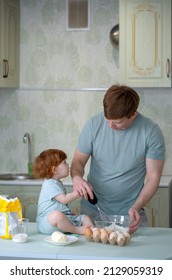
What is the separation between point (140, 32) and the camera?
4.24 meters

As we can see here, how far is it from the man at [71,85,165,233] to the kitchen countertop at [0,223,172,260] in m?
0.41

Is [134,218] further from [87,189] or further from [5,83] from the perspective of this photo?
[5,83]

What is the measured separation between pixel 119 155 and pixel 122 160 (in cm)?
3

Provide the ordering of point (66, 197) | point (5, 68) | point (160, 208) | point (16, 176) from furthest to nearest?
point (16, 176), point (5, 68), point (160, 208), point (66, 197)

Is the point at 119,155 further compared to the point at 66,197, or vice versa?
the point at 119,155

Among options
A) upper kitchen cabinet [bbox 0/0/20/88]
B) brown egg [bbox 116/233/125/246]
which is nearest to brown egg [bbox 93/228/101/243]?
brown egg [bbox 116/233/125/246]

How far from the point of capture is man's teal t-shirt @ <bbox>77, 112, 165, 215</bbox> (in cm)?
304

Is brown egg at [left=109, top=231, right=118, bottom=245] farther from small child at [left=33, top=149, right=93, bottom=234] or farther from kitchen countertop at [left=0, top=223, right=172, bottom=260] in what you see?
small child at [left=33, top=149, right=93, bottom=234]

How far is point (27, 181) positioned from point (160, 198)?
993 millimetres

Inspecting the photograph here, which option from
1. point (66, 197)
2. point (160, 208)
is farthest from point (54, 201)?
point (160, 208)

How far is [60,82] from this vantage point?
4723 millimetres

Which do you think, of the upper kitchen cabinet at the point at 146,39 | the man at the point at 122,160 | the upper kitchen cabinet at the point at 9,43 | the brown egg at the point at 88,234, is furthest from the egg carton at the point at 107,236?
the upper kitchen cabinet at the point at 9,43

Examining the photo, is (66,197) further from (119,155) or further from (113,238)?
(119,155)

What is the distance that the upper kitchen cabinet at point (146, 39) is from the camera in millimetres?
4230
